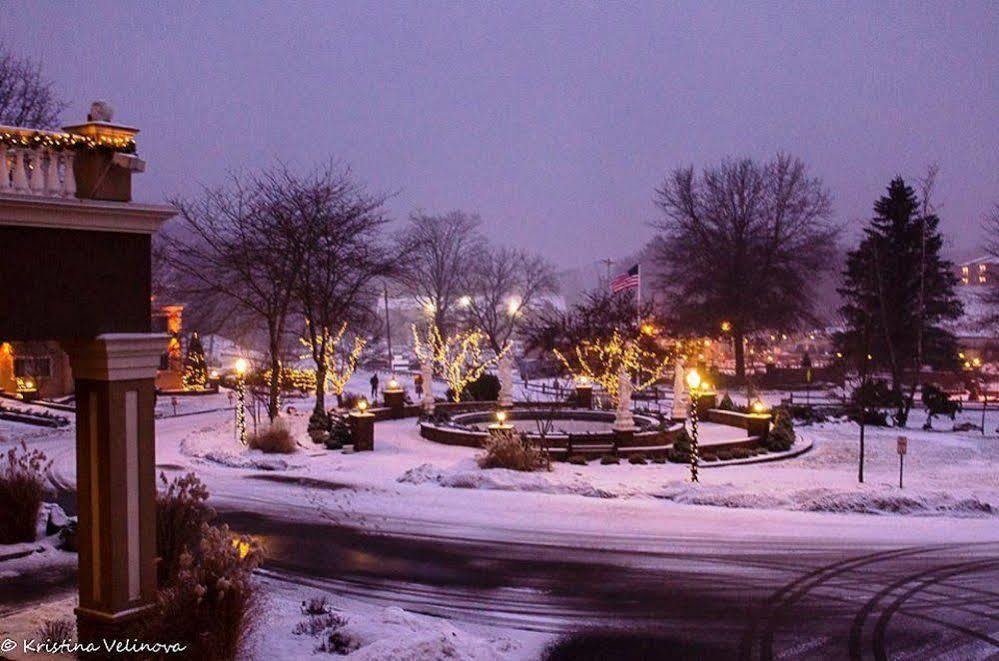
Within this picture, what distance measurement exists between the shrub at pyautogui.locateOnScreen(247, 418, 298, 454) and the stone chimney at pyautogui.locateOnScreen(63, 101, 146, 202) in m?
17.9

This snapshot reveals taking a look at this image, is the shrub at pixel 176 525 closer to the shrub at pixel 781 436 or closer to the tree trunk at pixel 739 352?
the shrub at pixel 781 436

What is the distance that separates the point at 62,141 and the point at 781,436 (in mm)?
24188

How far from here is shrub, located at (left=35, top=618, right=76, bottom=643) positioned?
889 cm

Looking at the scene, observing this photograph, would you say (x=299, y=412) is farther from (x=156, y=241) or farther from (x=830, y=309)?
(x=830, y=309)

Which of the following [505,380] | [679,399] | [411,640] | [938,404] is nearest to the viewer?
[411,640]

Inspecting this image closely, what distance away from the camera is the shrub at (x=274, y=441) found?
1030 inches

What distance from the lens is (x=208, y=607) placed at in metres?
8.57

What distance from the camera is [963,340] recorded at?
262 ft

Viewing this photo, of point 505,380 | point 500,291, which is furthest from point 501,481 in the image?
point 500,291

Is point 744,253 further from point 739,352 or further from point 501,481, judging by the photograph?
point 501,481

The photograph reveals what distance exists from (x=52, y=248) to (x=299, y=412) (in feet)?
103

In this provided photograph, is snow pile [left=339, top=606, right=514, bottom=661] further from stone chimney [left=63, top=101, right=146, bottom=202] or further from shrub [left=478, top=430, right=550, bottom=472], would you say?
shrub [left=478, top=430, right=550, bottom=472]

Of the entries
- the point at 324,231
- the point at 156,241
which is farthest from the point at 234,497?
the point at 156,241

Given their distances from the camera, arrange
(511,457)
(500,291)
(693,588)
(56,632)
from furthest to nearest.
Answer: (500,291) < (511,457) < (693,588) < (56,632)
